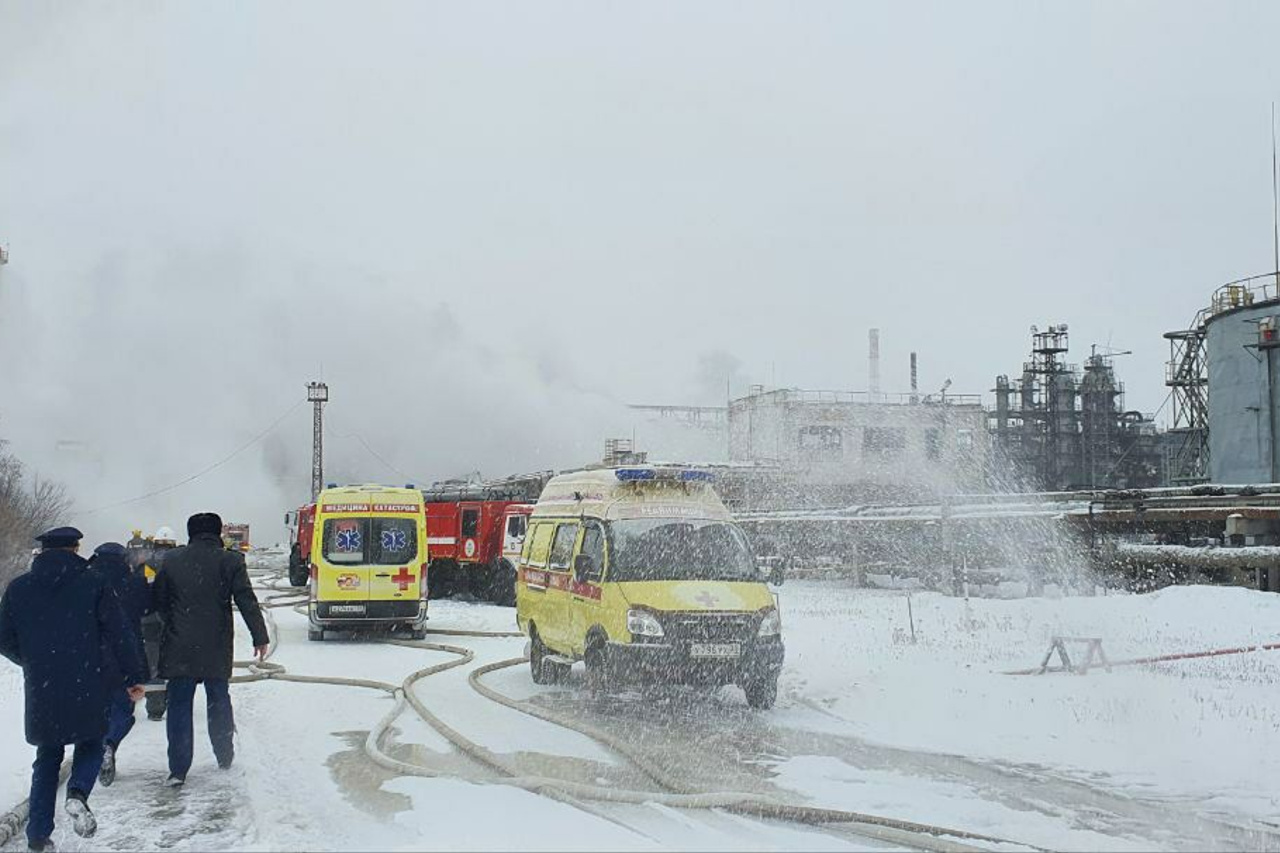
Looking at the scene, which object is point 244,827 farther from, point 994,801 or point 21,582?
point 994,801

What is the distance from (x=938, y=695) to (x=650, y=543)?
10.8ft

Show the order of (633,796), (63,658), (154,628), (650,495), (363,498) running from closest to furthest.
A: (63,658) → (633,796) → (154,628) → (650,495) → (363,498)

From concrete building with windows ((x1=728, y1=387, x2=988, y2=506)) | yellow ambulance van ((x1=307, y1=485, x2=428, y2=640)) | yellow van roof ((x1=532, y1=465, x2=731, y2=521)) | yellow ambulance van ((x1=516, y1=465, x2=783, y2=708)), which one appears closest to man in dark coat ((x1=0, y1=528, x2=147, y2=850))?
yellow ambulance van ((x1=516, y1=465, x2=783, y2=708))

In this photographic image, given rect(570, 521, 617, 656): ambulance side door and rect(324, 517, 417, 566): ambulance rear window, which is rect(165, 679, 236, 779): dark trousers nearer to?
rect(570, 521, 617, 656): ambulance side door

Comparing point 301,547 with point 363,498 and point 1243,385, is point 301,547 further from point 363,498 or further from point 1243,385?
point 1243,385

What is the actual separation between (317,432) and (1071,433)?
43.1 meters

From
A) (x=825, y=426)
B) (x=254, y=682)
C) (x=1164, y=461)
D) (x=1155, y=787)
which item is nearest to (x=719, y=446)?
(x=825, y=426)

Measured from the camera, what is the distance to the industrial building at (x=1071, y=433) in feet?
231

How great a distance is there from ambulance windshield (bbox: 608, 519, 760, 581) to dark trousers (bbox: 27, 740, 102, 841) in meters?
6.23

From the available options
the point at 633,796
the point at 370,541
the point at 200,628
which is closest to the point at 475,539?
the point at 370,541

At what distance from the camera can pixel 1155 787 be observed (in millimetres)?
8188

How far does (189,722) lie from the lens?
834 centimetres

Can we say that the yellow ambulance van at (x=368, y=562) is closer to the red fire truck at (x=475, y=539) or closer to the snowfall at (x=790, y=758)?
the snowfall at (x=790, y=758)

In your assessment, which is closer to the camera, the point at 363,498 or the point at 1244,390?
the point at 363,498
